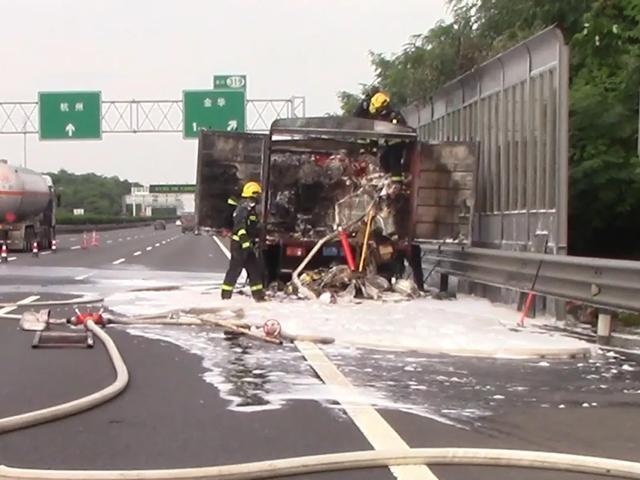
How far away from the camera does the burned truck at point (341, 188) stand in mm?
16484

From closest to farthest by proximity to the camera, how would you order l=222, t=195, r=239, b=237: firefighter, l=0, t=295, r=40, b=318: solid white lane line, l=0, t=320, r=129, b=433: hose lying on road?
l=0, t=320, r=129, b=433: hose lying on road < l=0, t=295, r=40, b=318: solid white lane line < l=222, t=195, r=239, b=237: firefighter

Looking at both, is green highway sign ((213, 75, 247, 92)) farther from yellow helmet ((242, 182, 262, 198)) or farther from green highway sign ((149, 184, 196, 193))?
green highway sign ((149, 184, 196, 193))

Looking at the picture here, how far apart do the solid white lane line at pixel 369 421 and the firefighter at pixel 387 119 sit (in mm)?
7276

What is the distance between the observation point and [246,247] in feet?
51.3

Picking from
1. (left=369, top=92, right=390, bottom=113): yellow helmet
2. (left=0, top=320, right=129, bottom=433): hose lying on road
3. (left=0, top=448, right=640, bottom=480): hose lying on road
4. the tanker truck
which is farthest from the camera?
the tanker truck

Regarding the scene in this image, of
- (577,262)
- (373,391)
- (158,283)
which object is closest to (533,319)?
(577,262)

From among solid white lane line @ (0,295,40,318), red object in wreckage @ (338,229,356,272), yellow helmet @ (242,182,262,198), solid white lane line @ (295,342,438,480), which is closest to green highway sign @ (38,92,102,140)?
solid white lane line @ (0,295,40,318)

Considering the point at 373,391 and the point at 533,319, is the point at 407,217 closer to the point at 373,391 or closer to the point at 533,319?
the point at 533,319

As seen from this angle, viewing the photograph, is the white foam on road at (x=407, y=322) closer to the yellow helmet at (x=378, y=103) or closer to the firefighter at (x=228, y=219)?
the firefighter at (x=228, y=219)

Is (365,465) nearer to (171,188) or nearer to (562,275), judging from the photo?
(562,275)

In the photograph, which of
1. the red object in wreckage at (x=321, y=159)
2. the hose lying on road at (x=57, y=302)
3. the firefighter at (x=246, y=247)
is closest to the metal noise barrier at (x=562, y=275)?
the red object in wreckage at (x=321, y=159)

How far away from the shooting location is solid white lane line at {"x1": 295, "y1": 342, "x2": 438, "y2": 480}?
18.4 ft

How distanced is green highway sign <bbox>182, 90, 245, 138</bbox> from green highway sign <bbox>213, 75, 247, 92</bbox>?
2.49 ft

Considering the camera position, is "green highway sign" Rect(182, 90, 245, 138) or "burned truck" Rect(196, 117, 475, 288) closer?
"burned truck" Rect(196, 117, 475, 288)
